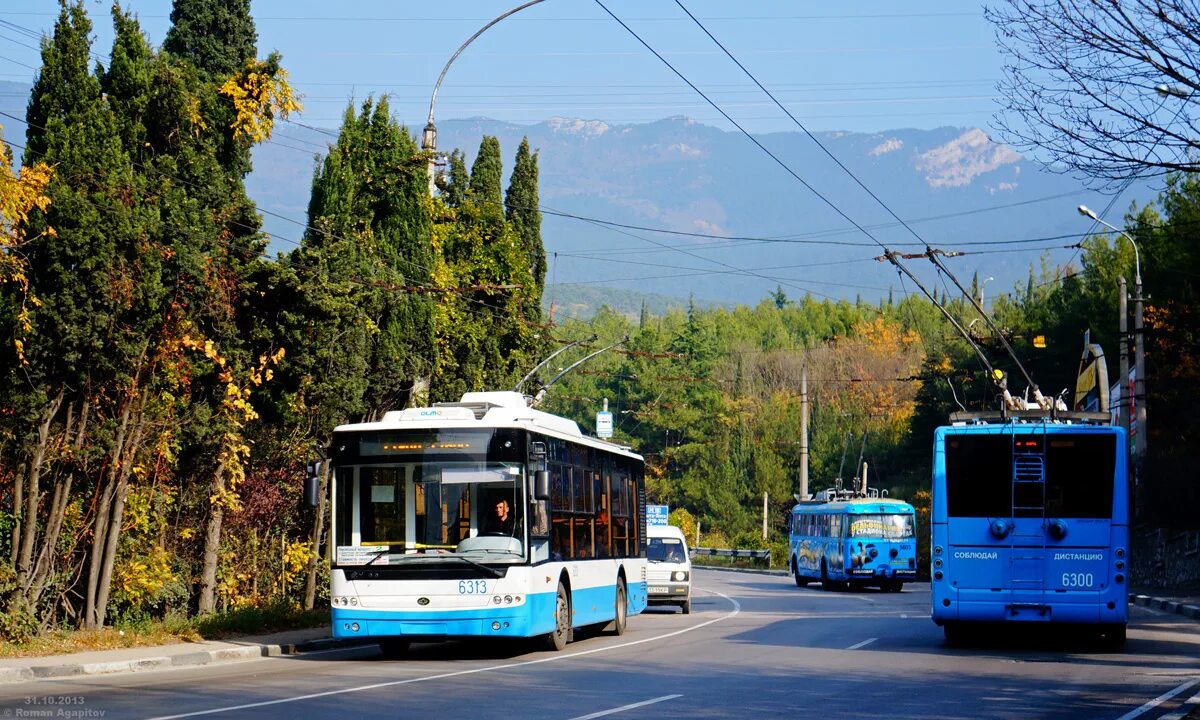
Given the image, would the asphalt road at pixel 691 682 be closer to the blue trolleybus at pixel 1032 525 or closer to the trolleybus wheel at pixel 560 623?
the trolleybus wheel at pixel 560 623

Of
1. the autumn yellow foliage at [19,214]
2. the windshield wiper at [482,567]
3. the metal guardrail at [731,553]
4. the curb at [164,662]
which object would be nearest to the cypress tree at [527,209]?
the curb at [164,662]

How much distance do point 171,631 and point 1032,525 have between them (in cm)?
1211

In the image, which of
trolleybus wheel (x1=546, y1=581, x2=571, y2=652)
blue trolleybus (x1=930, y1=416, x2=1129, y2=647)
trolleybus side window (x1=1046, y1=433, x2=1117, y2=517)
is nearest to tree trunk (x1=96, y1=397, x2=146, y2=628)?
trolleybus wheel (x1=546, y1=581, x2=571, y2=652)

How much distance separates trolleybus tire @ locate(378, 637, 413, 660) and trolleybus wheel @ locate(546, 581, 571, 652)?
6.59 feet

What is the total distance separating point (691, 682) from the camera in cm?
1644

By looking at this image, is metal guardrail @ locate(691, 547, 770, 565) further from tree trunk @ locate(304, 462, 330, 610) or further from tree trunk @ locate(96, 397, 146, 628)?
tree trunk @ locate(96, 397, 146, 628)

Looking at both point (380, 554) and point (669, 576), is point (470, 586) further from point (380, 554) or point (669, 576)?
point (669, 576)

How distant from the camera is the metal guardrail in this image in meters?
77.4

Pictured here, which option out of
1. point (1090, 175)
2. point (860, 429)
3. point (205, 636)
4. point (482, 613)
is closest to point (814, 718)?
point (1090, 175)

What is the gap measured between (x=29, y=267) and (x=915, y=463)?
7188 centimetres

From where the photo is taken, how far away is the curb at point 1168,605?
102ft

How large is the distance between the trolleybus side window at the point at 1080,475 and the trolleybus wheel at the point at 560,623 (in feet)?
22.8

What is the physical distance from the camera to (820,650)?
21.4 metres

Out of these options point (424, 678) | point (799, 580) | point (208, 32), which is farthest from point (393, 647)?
point (799, 580)
